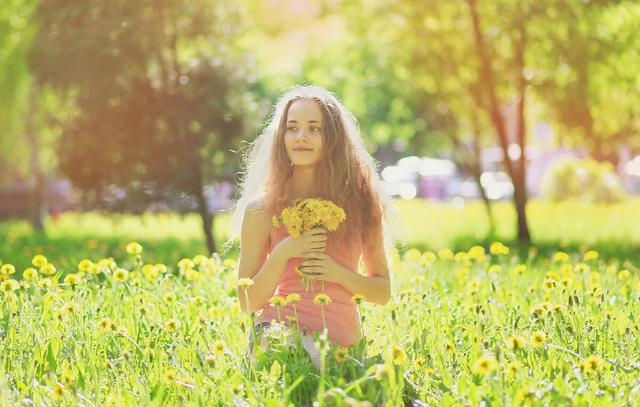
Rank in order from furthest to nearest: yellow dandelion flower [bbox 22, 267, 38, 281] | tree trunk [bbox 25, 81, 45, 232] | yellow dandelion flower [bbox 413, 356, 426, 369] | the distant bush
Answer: the distant bush, tree trunk [bbox 25, 81, 45, 232], yellow dandelion flower [bbox 22, 267, 38, 281], yellow dandelion flower [bbox 413, 356, 426, 369]

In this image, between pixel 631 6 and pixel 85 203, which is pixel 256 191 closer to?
pixel 85 203

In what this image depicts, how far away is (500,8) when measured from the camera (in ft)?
34.3

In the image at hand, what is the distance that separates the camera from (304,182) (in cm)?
368

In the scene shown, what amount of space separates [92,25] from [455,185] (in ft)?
92.5

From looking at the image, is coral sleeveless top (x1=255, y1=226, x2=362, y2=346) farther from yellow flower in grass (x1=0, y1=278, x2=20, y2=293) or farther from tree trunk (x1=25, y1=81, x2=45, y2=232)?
tree trunk (x1=25, y1=81, x2=45, y2=232)

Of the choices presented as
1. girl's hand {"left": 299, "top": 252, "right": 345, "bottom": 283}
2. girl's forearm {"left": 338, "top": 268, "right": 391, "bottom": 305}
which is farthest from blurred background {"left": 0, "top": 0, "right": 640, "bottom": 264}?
girl's hand {"left": 299, "top": 252, "right": 345, "bottom": 283}

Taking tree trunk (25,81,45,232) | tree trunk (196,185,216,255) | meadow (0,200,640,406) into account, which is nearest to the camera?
meadow (0,200,640,406)

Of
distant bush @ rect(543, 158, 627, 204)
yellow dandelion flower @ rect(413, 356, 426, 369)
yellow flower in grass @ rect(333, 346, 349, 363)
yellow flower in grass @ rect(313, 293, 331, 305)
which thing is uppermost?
yellow flower in grass @ rect(313, 293, 331, 305)

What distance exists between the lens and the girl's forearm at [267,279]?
338 centimetres

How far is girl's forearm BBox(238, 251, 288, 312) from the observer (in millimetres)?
3379

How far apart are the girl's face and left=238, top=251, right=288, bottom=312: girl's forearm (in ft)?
1.50

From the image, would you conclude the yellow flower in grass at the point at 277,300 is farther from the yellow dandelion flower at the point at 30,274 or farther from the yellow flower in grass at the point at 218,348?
the yellow dandelion flower at the point at 30,274

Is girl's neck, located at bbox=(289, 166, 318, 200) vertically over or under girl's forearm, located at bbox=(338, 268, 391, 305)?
over

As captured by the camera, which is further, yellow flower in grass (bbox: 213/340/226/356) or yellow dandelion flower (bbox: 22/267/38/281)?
yellow dandelion flower (bbox: 22/267/38/281)
